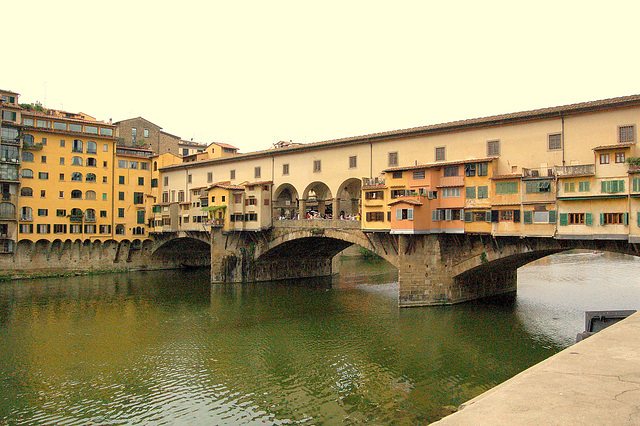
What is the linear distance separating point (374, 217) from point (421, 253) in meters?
4.94

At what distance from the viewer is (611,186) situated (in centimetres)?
2708

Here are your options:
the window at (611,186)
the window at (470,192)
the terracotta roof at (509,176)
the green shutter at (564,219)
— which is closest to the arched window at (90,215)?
the window at (470,192)

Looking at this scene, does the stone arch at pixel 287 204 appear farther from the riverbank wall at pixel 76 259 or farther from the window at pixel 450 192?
the riverbank wall at pixel 76 259

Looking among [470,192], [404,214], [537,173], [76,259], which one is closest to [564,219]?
[537,173]

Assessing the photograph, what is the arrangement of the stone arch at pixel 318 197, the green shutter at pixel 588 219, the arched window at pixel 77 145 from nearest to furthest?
the green shutter at pixel 588 219 → the stone arch at pixel 318 197 → the arched window at pixel 77 145

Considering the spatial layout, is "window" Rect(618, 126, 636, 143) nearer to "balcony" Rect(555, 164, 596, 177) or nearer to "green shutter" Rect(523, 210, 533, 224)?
"balcony" Rect(555, 164, 596, 177)

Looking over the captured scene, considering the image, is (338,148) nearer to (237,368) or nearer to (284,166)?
(284,166)

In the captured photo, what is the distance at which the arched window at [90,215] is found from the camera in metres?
59.2

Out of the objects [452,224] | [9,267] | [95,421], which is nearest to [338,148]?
[452,224]

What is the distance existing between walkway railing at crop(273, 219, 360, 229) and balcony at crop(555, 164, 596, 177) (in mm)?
16583

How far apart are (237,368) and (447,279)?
18259mm

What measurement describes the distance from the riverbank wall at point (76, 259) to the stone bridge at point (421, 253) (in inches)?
732

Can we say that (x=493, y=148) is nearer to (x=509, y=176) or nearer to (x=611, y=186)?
(x=509, y=176)

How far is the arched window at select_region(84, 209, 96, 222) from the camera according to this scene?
59188 millimetres
